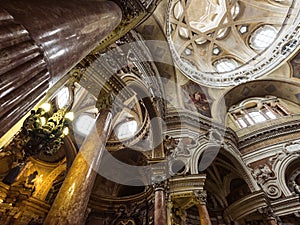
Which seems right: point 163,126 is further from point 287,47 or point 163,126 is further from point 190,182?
point 287,47

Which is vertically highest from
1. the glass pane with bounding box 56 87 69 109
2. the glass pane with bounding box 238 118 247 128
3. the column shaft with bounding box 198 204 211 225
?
the glass pane with bounding box 238 118 247 128

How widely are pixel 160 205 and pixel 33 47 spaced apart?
5254mm

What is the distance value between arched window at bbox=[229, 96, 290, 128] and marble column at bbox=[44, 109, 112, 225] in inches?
396

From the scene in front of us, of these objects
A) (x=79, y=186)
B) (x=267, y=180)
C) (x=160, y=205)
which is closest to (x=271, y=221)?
(x=267, y=180)

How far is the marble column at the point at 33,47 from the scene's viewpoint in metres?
1.29

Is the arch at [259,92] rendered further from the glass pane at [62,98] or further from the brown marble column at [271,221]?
the glass pane at [62,98]

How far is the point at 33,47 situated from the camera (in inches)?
57.6

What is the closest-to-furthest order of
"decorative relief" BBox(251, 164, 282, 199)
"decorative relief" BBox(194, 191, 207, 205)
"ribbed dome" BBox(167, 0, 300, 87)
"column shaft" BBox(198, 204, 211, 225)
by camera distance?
"column shaft" BBox(198, 204, 211, 225), "decorative relief" BBox(194, 191, 207, 205), "decorative relief" BBox(251, 164, 282, 199), "ribbed dome" BBox(167, 0, 300, 87)

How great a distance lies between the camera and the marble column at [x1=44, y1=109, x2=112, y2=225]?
247cm

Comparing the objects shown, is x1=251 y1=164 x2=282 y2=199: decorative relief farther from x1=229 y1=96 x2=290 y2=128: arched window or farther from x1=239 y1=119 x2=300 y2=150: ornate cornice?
x1=229 y1=96 x2=290 y2=128: arched window

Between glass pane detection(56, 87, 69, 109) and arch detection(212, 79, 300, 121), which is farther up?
arch detection(212, 79, 300, 121)

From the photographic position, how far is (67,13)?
1.89 metres

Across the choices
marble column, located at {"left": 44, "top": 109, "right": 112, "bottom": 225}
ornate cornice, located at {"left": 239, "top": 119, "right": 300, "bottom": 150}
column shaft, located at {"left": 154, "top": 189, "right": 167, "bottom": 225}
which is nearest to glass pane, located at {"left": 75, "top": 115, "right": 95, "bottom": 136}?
column shaft, located at {"left": 154, "top": 189, "right": 167, "bottom": 225}

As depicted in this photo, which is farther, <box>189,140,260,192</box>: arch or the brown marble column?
<box>189,140,260,192</box>: arch
